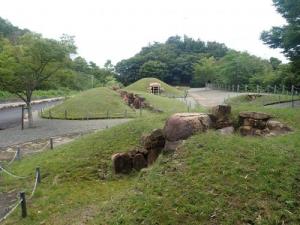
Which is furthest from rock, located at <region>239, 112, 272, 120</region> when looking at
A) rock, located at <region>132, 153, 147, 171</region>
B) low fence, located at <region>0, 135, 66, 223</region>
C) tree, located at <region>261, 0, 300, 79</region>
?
tree, located at <region>261, 0, 300, 79</region>

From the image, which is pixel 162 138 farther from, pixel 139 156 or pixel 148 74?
pixel 148 74

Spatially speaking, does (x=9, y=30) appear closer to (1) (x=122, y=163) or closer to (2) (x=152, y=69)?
(2) (x=152, y=69)

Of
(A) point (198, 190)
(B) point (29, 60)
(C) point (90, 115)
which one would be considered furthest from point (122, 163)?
(C) point (90, 115)

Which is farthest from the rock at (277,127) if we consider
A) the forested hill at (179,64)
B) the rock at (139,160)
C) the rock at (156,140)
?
the forested hill at (179,64)

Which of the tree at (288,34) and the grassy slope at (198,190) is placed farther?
the tree at (288,34)

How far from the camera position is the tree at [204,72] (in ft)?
251

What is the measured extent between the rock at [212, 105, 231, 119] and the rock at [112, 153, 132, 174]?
3.23 meters

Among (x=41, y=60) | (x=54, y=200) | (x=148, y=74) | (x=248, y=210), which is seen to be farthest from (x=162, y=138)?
(x=148, y=74)

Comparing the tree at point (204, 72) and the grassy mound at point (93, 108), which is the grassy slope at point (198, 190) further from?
the tree at point (204, 72)

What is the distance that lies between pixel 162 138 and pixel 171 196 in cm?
403

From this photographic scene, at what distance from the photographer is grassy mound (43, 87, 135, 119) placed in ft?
108

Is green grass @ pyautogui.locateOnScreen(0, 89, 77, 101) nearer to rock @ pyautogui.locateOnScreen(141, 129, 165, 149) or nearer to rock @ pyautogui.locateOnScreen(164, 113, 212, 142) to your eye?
rock @ pyautogui.locateOnScreen(141, 129, 165, 149)

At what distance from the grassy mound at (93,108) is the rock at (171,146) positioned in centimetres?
2259

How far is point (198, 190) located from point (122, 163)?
4.71 meters
